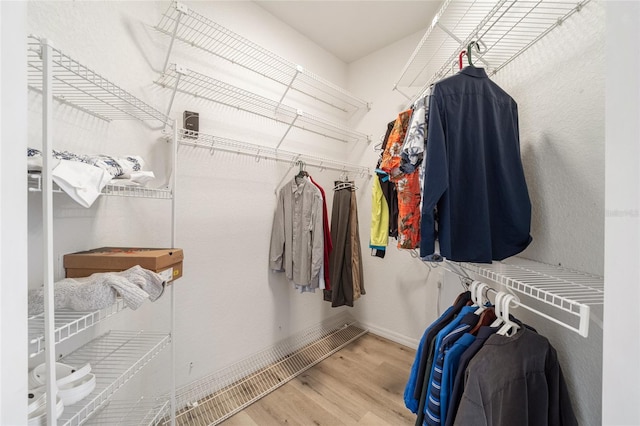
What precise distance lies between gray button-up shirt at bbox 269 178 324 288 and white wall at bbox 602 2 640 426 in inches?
61.2

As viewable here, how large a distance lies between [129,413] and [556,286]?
1.94 metres

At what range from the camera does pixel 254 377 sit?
5.81 ft

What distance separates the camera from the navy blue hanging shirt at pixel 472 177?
0.87m

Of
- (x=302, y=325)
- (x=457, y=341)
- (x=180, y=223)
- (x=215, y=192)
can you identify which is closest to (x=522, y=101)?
(x=457, y=341)

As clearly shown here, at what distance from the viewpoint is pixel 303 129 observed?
7.34 feet

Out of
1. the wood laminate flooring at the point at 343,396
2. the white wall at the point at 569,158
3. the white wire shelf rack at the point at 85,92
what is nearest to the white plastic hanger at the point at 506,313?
the white wall at the point at 569,158

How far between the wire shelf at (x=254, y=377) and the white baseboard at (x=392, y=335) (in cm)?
12

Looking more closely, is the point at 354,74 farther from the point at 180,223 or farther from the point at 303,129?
the point at 180,223

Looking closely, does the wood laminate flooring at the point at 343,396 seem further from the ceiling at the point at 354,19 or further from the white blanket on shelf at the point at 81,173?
the ceiling at the point at 354,19

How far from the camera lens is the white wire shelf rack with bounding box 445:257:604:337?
56cm

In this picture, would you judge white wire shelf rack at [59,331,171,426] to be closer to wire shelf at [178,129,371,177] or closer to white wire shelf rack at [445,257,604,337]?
wire shelf at [178,129,371,177]

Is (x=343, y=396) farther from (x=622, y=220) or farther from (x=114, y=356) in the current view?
(x=622, y=220)
